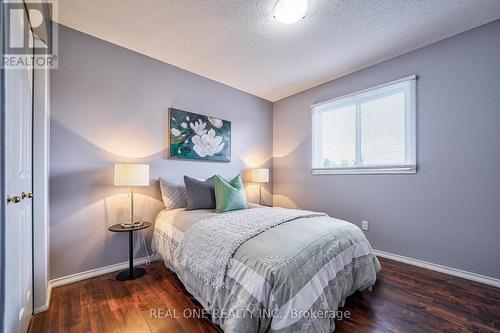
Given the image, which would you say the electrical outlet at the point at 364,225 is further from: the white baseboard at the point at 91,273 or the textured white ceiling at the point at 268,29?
the white baseboard at the point at 91,273

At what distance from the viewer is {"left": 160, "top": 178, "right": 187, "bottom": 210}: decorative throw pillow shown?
8.28 ft

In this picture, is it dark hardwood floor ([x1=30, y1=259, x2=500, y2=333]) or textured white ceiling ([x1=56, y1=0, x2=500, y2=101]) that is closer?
dark hardwood floor ([x1=30, y1=259, x2=500, y2=333])

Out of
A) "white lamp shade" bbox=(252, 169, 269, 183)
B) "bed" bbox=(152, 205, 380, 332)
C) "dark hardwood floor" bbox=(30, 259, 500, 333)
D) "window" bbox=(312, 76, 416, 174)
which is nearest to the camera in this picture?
"bed" bbox=(152, 205, 380, 332)

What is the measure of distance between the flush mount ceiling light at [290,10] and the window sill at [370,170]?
6.60 ft

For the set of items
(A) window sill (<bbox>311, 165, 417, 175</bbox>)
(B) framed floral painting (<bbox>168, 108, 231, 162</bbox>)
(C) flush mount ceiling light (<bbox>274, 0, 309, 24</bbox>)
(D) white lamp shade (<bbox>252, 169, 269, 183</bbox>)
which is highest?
(C) flush mount ceiling light (<bbox>274, 0, 309, 24</bbox>)

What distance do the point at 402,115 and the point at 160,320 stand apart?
3.26 m

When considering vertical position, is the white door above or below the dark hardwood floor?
above

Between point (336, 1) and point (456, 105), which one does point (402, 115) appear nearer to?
point (456, 105)

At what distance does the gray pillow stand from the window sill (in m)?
1.80

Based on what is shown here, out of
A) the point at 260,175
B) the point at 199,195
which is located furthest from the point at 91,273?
the point at 260,175

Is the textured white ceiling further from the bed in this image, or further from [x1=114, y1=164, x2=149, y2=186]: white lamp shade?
the bed

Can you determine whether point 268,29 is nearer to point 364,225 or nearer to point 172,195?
point 172,195
